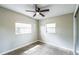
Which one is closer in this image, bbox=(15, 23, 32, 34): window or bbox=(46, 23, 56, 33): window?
bbox=(15, 23, 32, 34): window

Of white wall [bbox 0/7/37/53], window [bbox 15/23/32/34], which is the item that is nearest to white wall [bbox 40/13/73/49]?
window [bbox 15/23/32/34]

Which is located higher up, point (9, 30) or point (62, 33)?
point (9, 30)

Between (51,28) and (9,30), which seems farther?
(51,28)

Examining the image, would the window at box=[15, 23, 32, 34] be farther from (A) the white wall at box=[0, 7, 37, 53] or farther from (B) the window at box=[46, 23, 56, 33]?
(B) the window at box=[46, 23, 56, 33]

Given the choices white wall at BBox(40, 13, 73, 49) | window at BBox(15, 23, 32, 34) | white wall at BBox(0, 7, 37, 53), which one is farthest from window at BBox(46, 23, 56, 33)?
white wall at BBox(0, 7, 37, 53)

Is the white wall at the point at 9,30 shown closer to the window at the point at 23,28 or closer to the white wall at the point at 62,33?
the window at the point at 23,28

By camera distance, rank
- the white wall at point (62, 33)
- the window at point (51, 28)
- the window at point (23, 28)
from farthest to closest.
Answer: the window at point (51, 28) < the window at point (23, 28) < the white wall at point (62, 33)

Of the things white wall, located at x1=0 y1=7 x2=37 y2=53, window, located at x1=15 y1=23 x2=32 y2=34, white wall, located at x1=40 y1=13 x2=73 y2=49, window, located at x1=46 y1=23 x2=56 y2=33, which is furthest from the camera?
window, located at x1=46 y1=23 x2=56 y2=33

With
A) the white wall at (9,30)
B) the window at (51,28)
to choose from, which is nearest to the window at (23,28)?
the white wall at (9,30)

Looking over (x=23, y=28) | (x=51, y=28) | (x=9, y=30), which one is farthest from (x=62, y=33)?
(x=9, y=30)

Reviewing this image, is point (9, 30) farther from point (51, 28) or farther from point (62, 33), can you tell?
point (62, 33)

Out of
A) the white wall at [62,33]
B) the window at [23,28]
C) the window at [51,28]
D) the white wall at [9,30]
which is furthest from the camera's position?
the window at [51,28]

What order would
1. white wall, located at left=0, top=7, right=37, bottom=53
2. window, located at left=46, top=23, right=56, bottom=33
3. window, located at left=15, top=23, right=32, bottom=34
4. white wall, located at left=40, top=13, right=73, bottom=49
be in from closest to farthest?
white wall, located at left=0, top=7, right=37, bottom=53 → white wall, located at left=40, top=13, right=73, bottom=49 → window, located at left=15, top=23, right=32, bottom=34 → window, located at left=46, top=23, right=56, bottom=33

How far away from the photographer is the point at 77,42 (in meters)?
3.00
